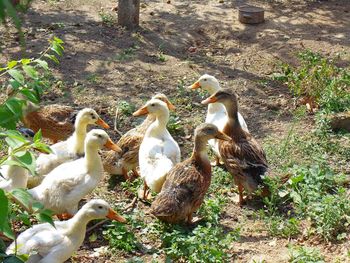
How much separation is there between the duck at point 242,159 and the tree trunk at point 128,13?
4.46 metres

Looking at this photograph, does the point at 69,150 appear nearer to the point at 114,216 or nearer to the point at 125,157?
the point at 125,157

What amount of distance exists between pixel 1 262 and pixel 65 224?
1.78 metres

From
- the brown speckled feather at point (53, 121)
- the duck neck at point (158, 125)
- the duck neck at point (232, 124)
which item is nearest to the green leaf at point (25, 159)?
the duck neck at point (158, 125)

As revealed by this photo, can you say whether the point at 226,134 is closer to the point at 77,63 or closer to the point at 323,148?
the point at 323,148

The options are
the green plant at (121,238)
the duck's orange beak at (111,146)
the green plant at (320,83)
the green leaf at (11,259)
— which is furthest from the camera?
the green plant at (320,83)

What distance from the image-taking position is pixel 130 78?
8.70 metres

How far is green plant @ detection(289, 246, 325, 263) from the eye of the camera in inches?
184

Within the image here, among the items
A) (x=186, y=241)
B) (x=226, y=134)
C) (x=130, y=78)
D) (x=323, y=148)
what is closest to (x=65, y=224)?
Answer: (x=186, y=241)

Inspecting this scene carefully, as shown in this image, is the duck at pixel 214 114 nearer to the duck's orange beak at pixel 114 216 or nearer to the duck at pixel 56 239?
the duck's orange beak at pixel 114 216

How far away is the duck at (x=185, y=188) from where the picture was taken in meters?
5.24

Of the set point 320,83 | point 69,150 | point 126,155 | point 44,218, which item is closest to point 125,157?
point 126,155

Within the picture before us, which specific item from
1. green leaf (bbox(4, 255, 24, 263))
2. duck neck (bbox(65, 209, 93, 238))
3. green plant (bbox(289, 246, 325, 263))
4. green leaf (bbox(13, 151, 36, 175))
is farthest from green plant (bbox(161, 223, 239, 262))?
green leaf (bbox(13, 151, 36, 175))

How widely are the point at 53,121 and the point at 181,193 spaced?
2.28 meters

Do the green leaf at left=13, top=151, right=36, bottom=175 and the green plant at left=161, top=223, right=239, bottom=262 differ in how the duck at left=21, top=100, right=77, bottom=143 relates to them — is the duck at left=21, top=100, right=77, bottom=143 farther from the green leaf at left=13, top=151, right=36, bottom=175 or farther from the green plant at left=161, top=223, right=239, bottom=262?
the green leaf at left=13, top=151, right=36, bottom=175
